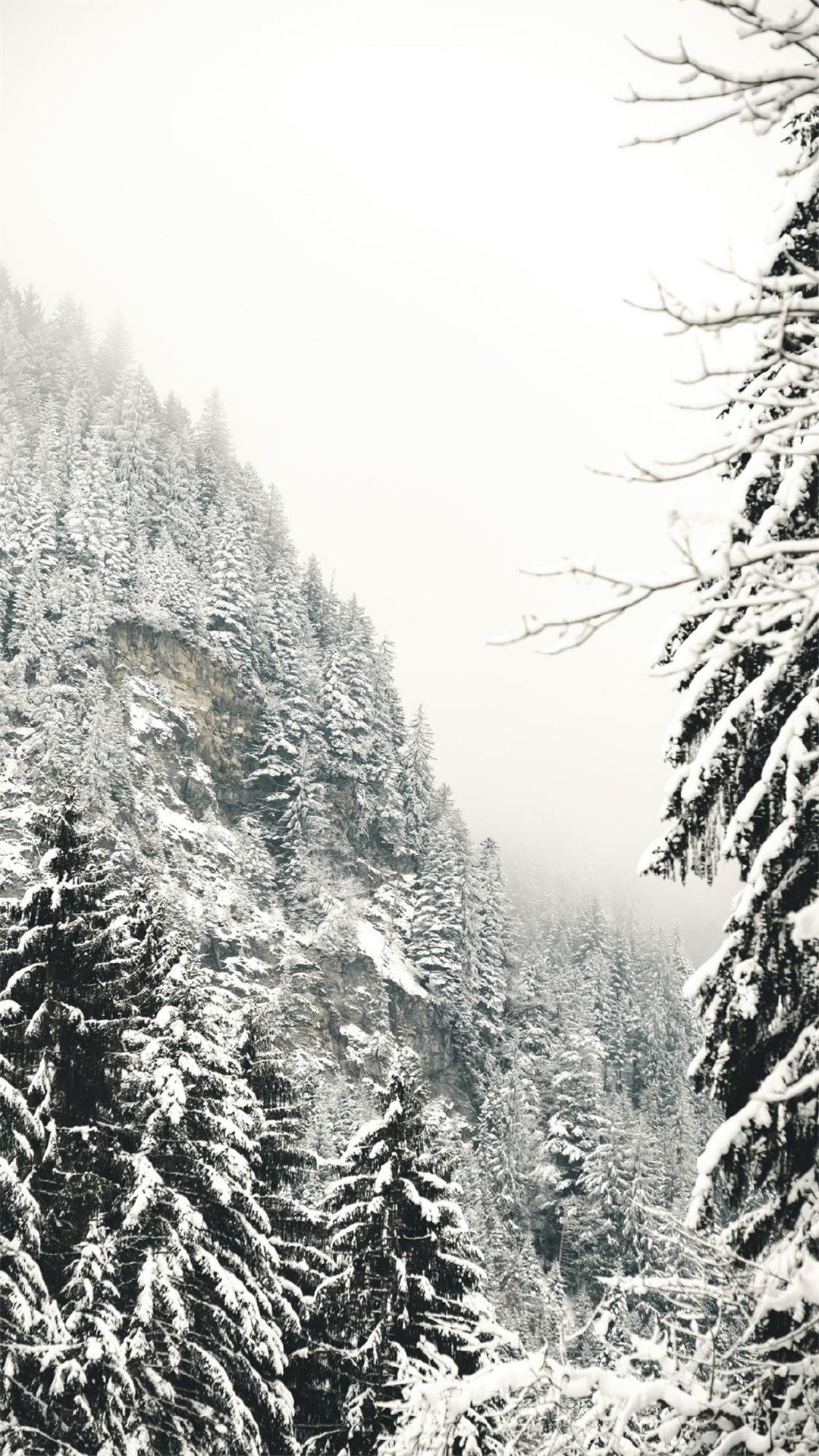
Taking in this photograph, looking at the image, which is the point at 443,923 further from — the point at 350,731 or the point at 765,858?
the point at 765,858

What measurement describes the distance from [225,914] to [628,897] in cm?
11202

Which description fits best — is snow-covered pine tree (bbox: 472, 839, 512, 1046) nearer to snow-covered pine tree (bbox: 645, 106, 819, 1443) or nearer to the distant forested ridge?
the distant forested ridge

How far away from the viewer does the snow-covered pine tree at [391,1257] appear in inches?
492

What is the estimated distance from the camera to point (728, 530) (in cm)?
427

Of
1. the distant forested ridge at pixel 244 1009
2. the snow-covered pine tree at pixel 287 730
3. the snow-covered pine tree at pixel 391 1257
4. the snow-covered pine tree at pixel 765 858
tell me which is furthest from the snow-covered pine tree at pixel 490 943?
the snow-covered pine tree at pixel 765 858

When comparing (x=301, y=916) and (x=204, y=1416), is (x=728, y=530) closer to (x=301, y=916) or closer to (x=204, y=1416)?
(x=204, y=1416)

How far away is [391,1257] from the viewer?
42.9ft

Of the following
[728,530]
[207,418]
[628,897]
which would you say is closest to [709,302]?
[728,530]

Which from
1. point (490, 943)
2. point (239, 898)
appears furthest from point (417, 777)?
point (239, 898)

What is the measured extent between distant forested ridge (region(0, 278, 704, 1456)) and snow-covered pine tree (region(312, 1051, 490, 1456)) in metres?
0.05

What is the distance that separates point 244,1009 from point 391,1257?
19.8 feet

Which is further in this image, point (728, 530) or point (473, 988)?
point (473, 988)

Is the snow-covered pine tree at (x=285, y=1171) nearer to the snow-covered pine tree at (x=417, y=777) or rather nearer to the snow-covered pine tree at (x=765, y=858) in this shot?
the snow-covered pine tree at (x=765, y=858)

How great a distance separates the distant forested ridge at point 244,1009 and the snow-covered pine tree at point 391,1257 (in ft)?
0.17
